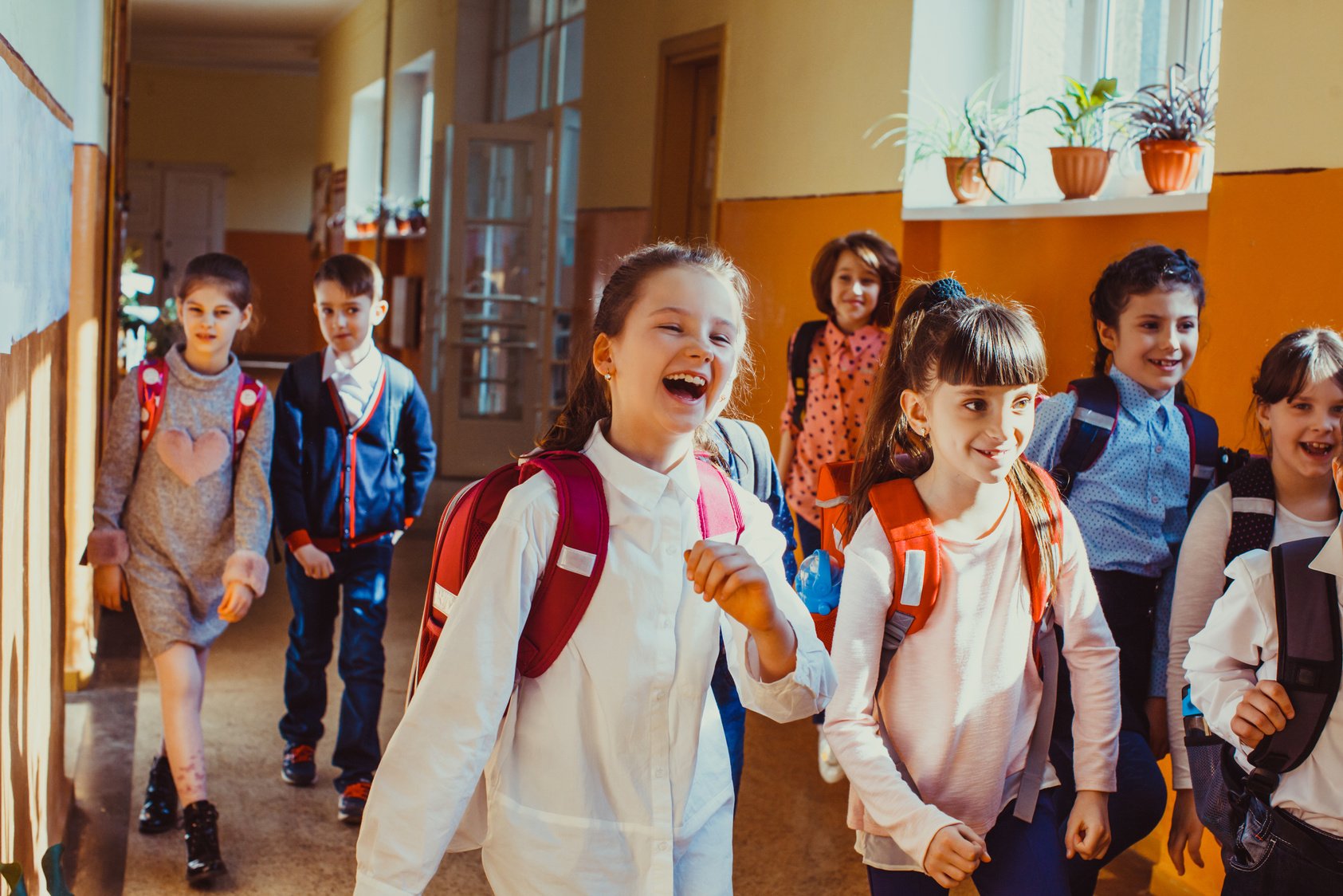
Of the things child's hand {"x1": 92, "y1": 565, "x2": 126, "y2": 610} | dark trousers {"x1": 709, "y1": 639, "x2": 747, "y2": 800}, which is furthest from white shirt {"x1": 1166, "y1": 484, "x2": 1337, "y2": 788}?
child's hand {"x1": 92, "y1": 565, "x2": 126, "y2": 610}

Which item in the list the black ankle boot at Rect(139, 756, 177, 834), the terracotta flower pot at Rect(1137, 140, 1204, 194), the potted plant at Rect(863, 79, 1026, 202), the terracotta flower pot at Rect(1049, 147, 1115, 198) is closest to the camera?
the black ankle boot at Rect(139, 756, 177, 834)

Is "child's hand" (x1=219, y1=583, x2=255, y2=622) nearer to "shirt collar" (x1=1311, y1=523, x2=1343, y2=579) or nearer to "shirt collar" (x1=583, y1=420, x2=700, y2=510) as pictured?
"shirt collar" (x1=583, y1=420, x2=700, y2=510)

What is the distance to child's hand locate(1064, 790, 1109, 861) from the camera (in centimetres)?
180

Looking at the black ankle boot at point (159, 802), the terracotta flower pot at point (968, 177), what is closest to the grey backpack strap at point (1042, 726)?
the black ankle boot at point (159, 802)

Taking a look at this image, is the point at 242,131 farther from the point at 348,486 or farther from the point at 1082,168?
the point at 1082,168

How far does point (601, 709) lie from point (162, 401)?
5.92 ft


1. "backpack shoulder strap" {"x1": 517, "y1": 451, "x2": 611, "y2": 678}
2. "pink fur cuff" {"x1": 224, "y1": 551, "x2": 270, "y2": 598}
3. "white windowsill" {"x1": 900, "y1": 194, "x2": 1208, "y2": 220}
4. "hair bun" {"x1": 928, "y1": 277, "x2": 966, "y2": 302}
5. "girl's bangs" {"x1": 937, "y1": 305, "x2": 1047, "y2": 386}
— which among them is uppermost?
"white windowsill" {"x1": 900, "y1": 194, "x2": 1208, "y2": 220}

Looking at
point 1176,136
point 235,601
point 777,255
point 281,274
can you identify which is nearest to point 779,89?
point 777,255

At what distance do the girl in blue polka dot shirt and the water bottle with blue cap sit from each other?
2.07ft

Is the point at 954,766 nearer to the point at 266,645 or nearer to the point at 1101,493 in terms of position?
the point at 1101,493

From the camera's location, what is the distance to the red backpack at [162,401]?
2.90m

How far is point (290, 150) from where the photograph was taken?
18234 mm

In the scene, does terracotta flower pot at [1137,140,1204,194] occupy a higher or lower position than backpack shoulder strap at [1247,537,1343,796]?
higher

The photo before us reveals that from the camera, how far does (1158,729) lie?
2.29 metres
